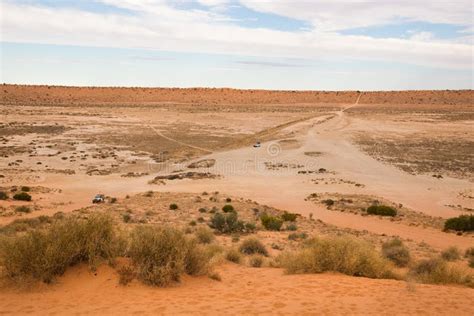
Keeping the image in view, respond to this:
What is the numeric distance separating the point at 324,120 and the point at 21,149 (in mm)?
52393

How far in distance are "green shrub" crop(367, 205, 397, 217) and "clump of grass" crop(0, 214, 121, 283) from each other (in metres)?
18.2

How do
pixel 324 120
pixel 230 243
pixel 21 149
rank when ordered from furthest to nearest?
pixel 324 120, pixel 21 149, pixel 230 243

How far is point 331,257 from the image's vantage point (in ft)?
41.8

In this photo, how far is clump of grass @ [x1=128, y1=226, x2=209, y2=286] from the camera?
1112cm

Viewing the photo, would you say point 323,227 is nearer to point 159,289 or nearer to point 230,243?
point 230,243

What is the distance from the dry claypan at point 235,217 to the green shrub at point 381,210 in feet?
0.40

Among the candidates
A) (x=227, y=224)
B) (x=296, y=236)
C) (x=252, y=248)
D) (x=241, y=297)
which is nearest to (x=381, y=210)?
(x=296, y=236)

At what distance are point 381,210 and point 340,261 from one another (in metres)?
15.2

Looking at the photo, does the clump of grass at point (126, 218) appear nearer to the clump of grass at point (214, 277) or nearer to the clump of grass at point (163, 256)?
the clump of grass at point (163, 256)

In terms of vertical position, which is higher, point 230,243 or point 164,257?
point 164,257

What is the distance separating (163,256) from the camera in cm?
1141

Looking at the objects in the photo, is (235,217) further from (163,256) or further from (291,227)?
(163,256)

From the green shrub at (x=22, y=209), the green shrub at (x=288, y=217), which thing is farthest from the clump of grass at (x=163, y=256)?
the green shrub at (x=22, y=209)

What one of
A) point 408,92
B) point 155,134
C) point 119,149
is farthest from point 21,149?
point 408,92
